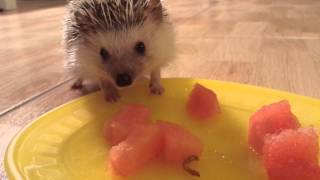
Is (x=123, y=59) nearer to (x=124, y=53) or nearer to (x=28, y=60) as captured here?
(x=124, y=53)

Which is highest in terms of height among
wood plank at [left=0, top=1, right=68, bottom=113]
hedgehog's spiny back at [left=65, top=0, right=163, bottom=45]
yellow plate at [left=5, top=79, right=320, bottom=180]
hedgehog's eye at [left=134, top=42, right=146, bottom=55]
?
hedgehog's spiny back at [left=65, top=0, right=163, bottom=45]

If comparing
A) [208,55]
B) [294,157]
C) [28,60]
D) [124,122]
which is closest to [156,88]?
[124,122]

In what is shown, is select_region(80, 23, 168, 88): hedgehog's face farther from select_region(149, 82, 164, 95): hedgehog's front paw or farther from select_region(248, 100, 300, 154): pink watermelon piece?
select_region(248, 100, 300, 154): pink watermelon piece

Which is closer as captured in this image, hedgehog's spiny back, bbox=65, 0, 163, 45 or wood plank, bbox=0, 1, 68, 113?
hedgehog's spiny back, bbox=65, 0, 163, 45

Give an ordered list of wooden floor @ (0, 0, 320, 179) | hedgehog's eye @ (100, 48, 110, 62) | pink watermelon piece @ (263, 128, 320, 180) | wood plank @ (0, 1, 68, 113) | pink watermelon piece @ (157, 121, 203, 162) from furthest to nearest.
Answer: wood plank @ (0, 1, 68, 113), wooden floor @ (0, 0, 320, 179), hedgehog's eye @ (100, 48, 110, 62), pink watermelon piece @ (157, 121, 203, 162), pink watermelon piece @ (263, 128, 320, 180)

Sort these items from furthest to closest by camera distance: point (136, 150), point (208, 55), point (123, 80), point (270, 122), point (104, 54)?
point (208, 55)
point (104, 54)
point (123, 80)
point (270, 122)
point (136, 150)

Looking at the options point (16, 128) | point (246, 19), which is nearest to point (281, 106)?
point (16, 128)

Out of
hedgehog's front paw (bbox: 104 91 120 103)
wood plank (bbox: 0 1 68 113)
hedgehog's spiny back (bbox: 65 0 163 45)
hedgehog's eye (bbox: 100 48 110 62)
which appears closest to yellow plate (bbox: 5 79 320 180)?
hedgehog's front paw (bbox: 104 91 120 103)
